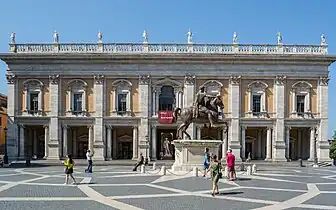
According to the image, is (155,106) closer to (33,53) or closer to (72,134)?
(72,134)

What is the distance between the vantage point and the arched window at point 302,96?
160 feet

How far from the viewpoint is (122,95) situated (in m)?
49.6

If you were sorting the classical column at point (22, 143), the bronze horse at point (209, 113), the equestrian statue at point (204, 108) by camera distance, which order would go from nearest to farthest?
the bronze horse at point (209, 113), the equestrian statue at point (204, 108), the classical column at point (22, 143)

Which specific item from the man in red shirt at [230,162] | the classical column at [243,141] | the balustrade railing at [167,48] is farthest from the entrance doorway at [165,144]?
the man in red shirt at [230,162]

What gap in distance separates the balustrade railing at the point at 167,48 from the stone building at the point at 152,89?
4.8 inches

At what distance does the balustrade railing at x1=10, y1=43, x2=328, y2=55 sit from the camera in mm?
48594

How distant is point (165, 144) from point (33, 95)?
57.4 feet

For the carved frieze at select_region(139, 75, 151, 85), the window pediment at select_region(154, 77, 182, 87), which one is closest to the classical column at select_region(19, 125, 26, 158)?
the carved frieze at select_region(139, 75, 151, 85)

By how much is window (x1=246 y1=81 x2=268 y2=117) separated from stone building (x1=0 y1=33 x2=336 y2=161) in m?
0.12

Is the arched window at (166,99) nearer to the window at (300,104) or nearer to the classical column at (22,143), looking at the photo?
the window at (300,104)

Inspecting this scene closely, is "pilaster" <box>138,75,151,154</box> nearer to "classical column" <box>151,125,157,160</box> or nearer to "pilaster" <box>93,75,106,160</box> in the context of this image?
"classical column" <box>151,125,157,160</box>

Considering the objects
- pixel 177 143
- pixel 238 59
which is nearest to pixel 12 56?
pixel 238 59

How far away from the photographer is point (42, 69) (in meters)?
48.8

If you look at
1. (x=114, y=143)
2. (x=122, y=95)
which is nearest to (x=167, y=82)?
(x=122, y=95)
